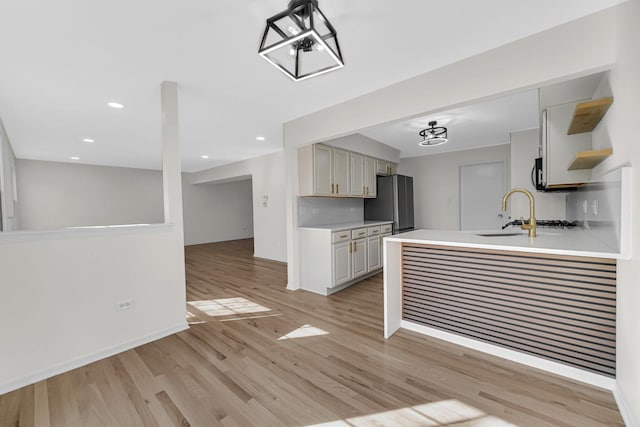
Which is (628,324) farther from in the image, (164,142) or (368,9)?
(164,142)

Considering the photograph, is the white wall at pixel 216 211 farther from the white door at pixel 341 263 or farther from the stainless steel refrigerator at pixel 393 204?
the white door at pixel 341 263

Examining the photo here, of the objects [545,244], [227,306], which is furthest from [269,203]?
[545,244]

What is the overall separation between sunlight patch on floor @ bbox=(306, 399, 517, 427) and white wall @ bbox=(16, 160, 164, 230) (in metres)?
8.56

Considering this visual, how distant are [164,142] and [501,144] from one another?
20.2 feet

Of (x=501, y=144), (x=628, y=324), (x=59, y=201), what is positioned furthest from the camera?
(x=59, y=201)

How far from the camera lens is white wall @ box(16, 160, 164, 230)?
640 centimetres

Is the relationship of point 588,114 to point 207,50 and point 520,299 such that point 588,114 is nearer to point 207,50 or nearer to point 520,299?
point 520,299

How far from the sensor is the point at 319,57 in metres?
2.22

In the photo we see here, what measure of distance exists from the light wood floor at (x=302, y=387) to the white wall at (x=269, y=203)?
344 centimetres

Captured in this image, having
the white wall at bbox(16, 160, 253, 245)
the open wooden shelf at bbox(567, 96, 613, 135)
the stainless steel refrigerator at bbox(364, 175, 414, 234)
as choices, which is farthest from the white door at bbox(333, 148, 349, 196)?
the white wall at bbox(16, 160, 253, 245)

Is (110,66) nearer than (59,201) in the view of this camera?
Yes

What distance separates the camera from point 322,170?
13.3 feet

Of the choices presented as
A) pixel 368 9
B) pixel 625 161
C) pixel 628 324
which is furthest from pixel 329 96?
pixel 628 324

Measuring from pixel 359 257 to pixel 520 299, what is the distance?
2.39 m
